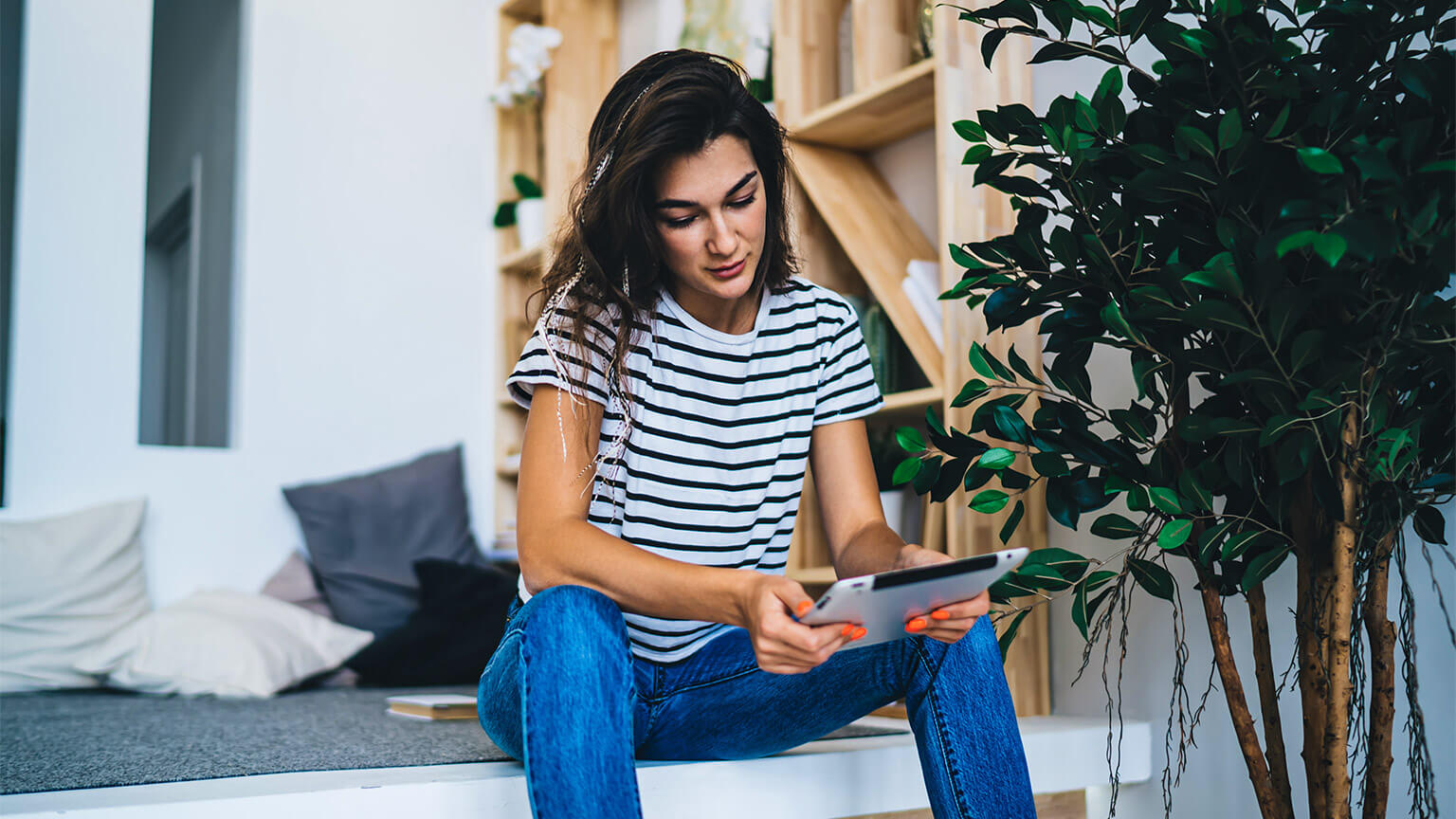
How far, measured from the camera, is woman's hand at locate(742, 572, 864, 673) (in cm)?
102

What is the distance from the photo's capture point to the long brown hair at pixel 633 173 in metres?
1.33

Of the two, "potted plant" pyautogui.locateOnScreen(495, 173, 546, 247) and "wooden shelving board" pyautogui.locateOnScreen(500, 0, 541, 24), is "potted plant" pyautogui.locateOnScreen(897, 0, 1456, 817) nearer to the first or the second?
"potted plant" pyautogui.locateOnScreen(495, 173, 546, 247)

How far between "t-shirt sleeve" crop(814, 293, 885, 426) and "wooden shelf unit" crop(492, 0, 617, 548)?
71.9 inches

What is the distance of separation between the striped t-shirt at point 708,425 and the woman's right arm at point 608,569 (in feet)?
0.16

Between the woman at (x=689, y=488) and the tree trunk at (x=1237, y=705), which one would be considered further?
the tree trunk at (x=1237, y=705)

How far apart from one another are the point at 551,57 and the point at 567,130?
22 cm

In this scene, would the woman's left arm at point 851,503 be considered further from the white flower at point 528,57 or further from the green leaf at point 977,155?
the white flower at point 528,57

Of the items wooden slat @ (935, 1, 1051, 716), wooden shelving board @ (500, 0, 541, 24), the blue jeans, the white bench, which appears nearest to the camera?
the blue jeans

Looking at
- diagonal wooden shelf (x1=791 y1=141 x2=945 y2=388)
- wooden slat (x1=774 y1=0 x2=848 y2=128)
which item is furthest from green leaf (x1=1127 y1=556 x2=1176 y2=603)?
wooden slat (x1=774 y1=0 x2=848 y2=128)

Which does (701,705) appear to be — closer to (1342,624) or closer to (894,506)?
(1342,624)

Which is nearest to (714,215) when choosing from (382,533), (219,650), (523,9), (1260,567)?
(1260,567)

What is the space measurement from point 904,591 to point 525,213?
8.30ft

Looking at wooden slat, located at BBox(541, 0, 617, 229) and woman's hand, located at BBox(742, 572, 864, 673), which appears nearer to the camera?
woman's hand, located at BBox(742, 572, 864, 673)

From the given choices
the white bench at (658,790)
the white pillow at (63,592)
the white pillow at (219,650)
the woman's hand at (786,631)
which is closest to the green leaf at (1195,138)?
the woman's hand at (786,631)
